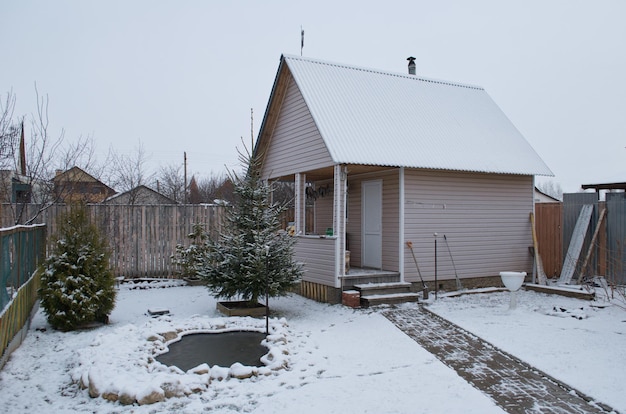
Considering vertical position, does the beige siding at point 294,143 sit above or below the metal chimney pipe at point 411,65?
below

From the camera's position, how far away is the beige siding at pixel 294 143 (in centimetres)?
1041

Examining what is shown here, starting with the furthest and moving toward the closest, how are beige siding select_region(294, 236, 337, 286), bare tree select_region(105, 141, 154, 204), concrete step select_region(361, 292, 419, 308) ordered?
bare tree select_region(105, 141, 154, 204), beige siding select_region(294, 236, 337, 286), concrete step select_region(361, 292, 419, 308)

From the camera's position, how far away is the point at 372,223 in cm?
1141

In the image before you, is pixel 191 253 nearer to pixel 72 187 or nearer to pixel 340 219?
pixel 72 187

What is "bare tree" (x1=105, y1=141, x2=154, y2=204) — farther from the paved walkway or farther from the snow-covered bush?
the paved walkway

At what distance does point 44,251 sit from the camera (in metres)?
9.65

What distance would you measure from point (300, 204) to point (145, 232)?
442cm

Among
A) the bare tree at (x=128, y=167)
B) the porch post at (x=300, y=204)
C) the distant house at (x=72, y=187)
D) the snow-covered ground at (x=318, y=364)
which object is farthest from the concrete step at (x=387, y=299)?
the bare tree at (x=128, y=167)

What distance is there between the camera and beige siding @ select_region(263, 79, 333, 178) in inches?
410

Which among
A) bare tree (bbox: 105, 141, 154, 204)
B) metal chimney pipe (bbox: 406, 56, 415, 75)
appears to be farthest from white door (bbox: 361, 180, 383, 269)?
bare tree (bbox: 105, 141, 154, 204)

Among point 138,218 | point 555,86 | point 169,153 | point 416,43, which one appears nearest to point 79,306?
point 138,218

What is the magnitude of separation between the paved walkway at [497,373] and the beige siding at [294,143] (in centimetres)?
401

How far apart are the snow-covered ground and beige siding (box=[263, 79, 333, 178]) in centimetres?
344

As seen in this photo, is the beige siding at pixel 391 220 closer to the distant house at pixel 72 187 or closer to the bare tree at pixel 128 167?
the distant house at pixel 72 187
